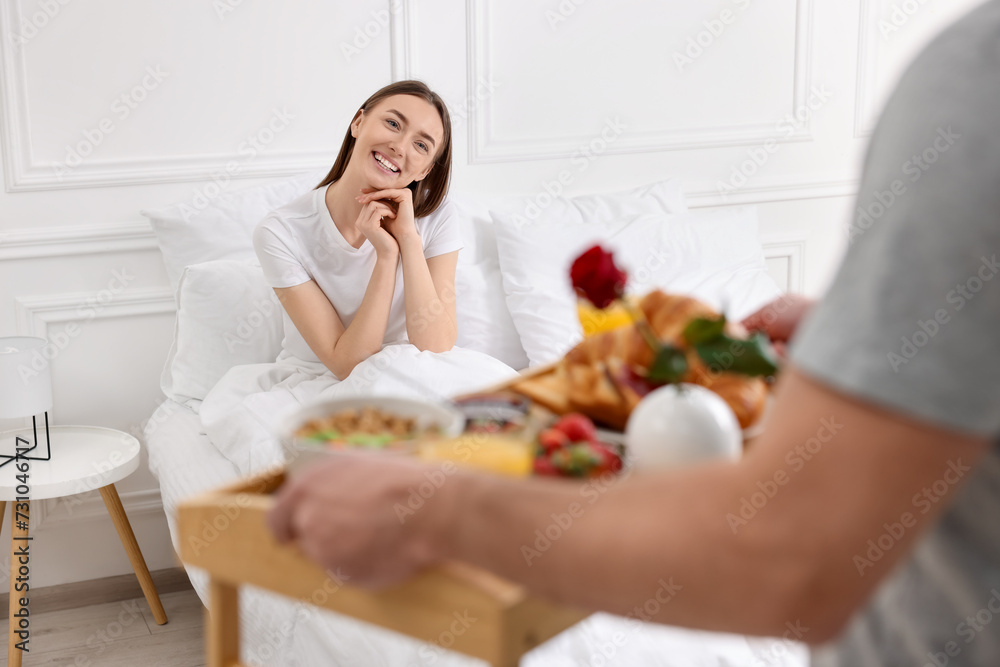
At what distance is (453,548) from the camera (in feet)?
1.99

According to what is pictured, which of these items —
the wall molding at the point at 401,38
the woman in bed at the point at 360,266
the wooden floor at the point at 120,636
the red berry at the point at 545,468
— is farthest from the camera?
the wall molding at the point at 401,38

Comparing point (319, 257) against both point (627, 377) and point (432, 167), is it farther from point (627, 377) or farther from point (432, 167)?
point (627, 377)

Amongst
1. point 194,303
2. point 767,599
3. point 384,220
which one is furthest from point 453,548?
point 194,303

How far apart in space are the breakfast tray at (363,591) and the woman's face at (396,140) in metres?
1.33

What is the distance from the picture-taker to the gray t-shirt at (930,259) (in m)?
0.47

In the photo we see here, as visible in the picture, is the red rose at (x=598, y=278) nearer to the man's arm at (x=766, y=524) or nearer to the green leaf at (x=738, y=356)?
the green leaf at (x=738, y=356)

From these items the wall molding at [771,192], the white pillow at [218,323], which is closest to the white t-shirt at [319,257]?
the white pillow at [218,323]

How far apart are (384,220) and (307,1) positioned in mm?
723

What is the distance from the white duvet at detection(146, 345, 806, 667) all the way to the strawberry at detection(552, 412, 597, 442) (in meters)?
0.20

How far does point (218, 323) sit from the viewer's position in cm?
224

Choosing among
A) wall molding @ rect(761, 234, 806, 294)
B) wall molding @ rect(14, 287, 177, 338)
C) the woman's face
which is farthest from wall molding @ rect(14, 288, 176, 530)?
wall molding @ rect(761, 234, 806, 294)

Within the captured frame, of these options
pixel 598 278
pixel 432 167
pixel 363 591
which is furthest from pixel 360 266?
pixel 363 591

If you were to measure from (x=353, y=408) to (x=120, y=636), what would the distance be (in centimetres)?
180

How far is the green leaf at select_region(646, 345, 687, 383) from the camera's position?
797 mm
